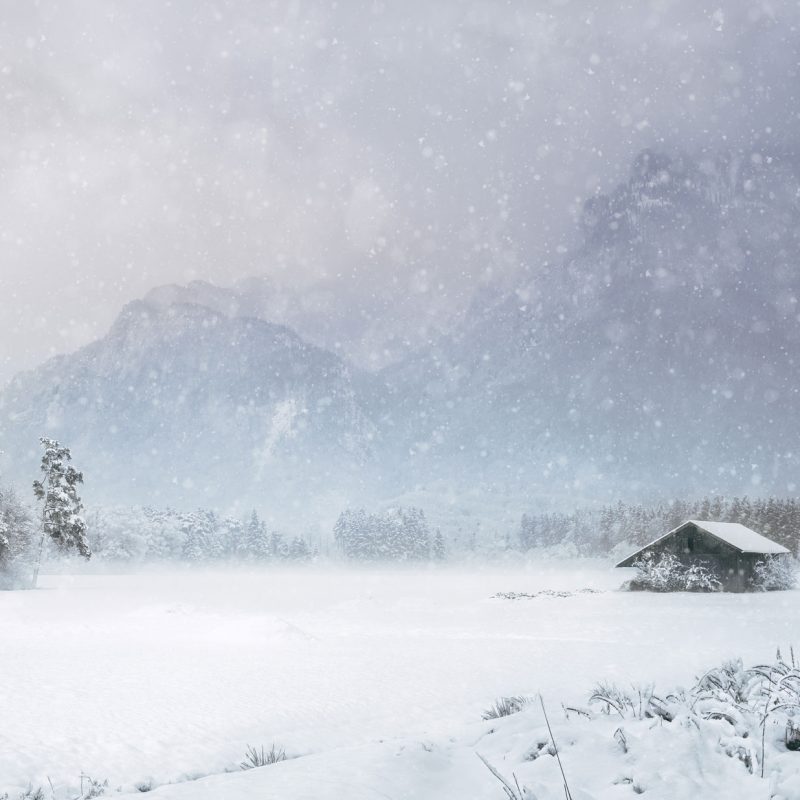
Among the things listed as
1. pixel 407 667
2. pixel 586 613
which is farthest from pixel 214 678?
pixel 586 613

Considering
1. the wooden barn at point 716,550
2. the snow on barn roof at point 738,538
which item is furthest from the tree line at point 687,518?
the wooden barn at point 716,550

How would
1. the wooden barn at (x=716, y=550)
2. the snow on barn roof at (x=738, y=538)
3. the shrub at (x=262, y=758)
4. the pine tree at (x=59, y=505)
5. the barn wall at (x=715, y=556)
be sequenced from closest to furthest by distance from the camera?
the shrub at (x=262, y=758) < the snow on barn roof at (x=738, y=538) < the wooden barn at (x=716, y=550) < the barn wall at (x=715, y=556) < the pine tree at (x=59, y=505)

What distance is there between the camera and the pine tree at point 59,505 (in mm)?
57406

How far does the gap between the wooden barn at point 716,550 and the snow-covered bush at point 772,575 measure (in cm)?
68

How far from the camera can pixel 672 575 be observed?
2200 inches

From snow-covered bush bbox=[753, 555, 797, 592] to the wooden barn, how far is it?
68 centimetres

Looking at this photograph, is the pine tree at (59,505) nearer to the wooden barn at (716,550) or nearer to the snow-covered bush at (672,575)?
the wooden barn at (716,550)

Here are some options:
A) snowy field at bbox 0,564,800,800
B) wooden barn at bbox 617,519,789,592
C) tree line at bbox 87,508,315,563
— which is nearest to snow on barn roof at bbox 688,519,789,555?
wooden barn at bbox 617,519,789,592

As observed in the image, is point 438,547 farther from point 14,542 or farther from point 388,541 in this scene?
point 14,542

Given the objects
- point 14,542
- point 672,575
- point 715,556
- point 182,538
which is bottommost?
point 182,538

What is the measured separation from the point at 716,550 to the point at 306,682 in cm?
4713

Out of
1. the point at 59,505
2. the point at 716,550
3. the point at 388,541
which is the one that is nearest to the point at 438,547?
the point at 388,541

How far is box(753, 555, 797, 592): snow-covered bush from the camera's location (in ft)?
183

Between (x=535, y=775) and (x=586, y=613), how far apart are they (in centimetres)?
4088
